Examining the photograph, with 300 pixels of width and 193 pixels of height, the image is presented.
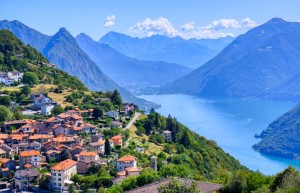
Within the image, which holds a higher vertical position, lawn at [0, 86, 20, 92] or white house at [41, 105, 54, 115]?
lawn at [0, 86, 20, 92]

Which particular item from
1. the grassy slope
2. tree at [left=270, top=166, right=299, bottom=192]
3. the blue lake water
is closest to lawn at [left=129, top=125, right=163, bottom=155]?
the grassy slope

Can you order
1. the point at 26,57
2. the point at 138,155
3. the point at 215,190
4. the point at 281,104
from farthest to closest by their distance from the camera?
1. the point at 281,104
2. the point at 26,57
3. the point at 138,155
4. the point at 215,190

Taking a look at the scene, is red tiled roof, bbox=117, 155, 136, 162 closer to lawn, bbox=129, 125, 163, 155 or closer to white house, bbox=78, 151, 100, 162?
white house, bbox=78, 151, 100, 162

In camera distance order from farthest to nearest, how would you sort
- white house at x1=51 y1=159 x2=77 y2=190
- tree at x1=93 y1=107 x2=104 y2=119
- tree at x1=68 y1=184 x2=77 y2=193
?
tree at x1=93 y1=107 x2=104 y2=119 < white house at x1=51 y1=159 x2=77 y2=190 < tree at x1=68 y1=184 x2=77 y2=193

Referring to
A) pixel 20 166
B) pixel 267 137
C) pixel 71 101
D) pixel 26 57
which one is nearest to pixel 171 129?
pixel 71 101

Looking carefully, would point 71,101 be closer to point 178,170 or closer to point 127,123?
point 127,123

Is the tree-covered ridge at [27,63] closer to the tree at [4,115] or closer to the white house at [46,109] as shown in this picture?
the white house at [46,109]

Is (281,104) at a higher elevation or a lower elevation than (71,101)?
higher
